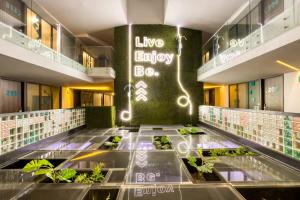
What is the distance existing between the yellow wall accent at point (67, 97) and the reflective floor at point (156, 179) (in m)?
7.75

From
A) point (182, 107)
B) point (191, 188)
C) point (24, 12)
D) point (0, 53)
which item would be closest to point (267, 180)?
point (191, 188)

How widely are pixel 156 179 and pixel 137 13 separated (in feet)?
37.0

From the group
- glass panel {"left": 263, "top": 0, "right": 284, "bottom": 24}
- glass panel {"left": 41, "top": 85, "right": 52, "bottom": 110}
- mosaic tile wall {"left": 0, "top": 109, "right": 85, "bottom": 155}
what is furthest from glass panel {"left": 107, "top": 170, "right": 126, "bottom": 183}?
glass panel {"left": 263, "top": 0, "right": 284, "bottom": 24}

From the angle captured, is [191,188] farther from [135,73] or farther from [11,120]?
[135,73]

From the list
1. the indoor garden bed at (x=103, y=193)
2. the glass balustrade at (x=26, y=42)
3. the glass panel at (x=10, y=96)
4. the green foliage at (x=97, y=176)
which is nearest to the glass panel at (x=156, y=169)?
the indoor garden bed at (x=103, y=193)

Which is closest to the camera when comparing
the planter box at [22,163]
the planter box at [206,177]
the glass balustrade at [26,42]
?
the planter box at [206,177]

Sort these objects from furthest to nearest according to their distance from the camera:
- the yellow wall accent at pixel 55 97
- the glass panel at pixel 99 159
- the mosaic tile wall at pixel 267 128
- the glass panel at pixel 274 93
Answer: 1. the yellow wall accent at pixel 55 97
2. the glass panel at pixel 274 93
3. the glass panel at pixel 99 159
4. the mosaic tile wall at pixel 267 128

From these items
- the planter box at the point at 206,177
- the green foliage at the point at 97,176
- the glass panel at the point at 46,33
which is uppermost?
the glass panel at the point at 46,33

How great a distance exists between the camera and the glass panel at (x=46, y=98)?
38.1ft

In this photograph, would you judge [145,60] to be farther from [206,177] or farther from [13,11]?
[206,177]

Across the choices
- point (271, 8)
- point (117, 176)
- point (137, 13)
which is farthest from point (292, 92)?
point (137, 13)

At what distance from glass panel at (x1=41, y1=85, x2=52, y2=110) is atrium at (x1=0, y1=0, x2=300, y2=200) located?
0.33 feet

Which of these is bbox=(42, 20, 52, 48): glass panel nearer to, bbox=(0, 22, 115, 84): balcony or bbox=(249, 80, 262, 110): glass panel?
bbox=(0, 22, 115, 84): balcony

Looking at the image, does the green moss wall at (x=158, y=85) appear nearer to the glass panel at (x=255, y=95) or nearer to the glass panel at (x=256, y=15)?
the glass panel at (x=255, y=95)
